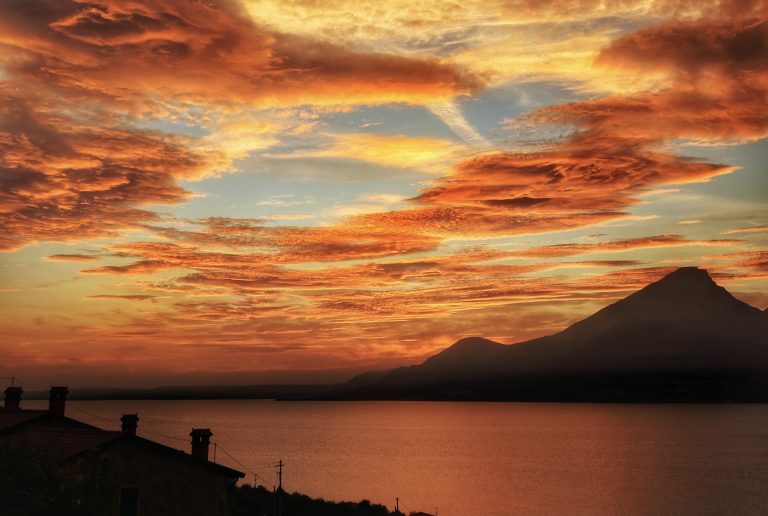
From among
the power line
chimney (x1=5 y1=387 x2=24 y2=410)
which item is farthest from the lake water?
chimney (x1=5 y1=387 x2=24 y2=410)

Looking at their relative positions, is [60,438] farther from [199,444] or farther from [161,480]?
[199,444]

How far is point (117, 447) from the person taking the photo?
32.2m

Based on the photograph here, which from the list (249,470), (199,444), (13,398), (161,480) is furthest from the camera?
(249,470)

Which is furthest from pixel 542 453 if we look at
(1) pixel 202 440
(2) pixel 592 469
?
(1) pixel 202 440

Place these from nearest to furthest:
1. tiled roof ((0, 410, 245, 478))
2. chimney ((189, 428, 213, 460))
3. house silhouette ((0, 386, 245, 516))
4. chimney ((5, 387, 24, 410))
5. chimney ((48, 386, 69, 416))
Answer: tiled roof ((0, 410, 245, 478)) < house silhouette ((0, 386, 245, 516)) < chimney ((189, 428, 213, 460)) < chimney ((48, 386, 69, 416)) < chimney ((5, 387, 24, 410))

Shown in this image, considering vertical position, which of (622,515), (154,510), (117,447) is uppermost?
(117,447)

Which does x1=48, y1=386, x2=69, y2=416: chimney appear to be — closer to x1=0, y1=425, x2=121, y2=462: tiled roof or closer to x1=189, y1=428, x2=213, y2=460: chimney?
x1=0, y1=425, x2=121, y2=462: tiled roof

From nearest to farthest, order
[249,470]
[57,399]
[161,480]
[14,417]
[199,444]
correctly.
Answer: [161,480] < [199,444] < [14,417] < [57,399] < [249,470]

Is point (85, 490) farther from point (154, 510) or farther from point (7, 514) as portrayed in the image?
point (154, 510)

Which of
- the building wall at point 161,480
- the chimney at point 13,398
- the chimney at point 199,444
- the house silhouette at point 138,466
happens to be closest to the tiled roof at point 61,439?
the house silhouette at point 138,466

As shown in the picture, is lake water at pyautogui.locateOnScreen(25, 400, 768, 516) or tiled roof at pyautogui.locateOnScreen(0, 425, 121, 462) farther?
lake water at pyautogui.locateOnScreen(25, 400, 768, 516)

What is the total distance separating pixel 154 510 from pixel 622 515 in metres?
74.5

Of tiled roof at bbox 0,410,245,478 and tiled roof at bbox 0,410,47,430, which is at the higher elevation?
tiled roof at bbox 0,410,47,430

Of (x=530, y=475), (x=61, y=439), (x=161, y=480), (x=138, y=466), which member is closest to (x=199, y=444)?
(x=161, y=480)
